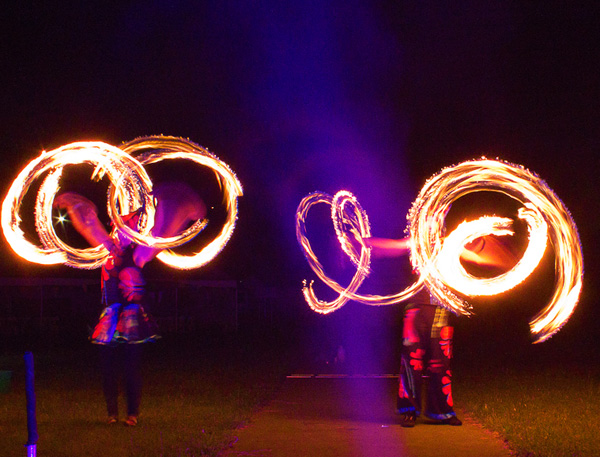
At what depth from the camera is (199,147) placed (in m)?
9.16

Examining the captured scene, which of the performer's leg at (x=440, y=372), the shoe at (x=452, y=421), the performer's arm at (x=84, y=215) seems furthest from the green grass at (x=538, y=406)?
the performer's arm at (x=84, y=215)

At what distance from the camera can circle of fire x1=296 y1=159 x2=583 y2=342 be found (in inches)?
303

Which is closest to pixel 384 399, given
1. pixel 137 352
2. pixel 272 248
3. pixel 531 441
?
pixel 531 441

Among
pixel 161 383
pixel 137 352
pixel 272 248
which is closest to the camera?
pixel 137 352

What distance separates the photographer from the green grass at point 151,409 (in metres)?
6.36

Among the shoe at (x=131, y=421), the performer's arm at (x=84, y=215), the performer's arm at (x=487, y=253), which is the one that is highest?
the performer's arm at (x=84, y=215)

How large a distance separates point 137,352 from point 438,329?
2960mm

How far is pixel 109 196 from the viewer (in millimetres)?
8578

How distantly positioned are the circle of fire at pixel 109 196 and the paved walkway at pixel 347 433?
217 centimetres

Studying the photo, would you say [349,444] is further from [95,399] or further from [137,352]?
[95,399]

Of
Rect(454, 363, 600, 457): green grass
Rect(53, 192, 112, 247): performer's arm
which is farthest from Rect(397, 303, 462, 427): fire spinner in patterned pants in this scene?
Rect(53, 192, 112, 247): performer's arm

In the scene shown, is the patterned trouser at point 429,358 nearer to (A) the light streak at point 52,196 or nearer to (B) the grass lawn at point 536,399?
(B) the grass lawn at point 536,399

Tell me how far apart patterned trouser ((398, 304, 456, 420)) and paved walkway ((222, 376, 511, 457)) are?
241 mm

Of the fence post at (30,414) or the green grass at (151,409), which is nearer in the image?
the fence post at (30,414)
